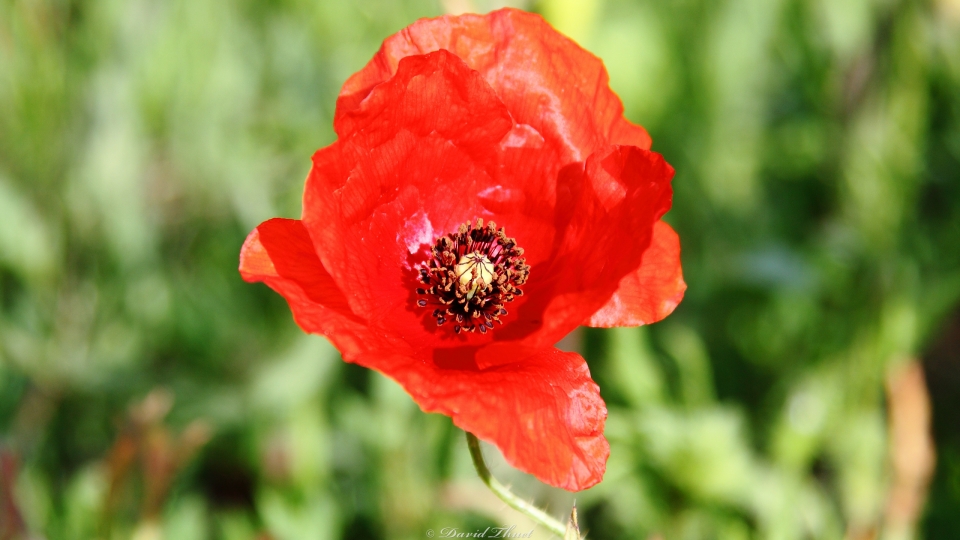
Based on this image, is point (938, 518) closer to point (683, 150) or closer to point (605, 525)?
point (605, 525)

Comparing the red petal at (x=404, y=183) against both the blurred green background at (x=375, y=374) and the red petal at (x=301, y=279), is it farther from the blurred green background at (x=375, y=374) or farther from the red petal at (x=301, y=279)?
the blurred green background at (x=375, y=374)

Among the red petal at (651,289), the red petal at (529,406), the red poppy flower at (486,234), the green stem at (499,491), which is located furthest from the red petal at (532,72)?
the green stem at (499,491)

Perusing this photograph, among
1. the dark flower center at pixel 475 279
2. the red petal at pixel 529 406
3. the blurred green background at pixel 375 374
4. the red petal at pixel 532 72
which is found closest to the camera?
the red petal at pixel 529 406

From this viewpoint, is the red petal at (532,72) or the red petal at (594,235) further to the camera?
the red petal at (532,72)

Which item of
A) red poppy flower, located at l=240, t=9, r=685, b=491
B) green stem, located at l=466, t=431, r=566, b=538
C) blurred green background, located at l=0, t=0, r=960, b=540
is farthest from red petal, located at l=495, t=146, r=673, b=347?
Result: blurred green background, located at l=0, t=0, r=960, b=540

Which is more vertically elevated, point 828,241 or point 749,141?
point 749,141

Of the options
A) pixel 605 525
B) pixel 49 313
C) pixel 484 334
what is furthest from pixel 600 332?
pixel 49 313

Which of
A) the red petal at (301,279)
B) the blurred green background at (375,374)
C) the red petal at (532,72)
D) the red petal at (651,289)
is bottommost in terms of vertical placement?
the blurred green background at (375,374)

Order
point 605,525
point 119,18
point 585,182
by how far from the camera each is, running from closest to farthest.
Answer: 1. point 585,182
2. point 605,525
3. point 119,18

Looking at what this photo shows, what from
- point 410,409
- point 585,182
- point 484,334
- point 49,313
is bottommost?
point 410,409
